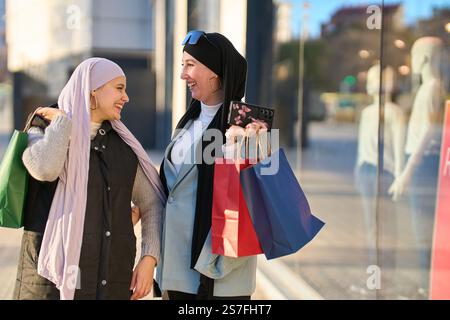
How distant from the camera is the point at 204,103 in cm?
258

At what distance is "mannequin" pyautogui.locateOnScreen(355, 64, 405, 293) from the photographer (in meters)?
4.82

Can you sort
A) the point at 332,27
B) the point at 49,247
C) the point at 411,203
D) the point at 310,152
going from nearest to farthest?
the point at 49,247 < the point at 411,203 < the point at 332,27 < the point at 310,152

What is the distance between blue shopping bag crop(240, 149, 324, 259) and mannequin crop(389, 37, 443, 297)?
224 cm

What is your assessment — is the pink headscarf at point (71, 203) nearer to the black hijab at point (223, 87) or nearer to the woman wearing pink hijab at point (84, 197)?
the woman wearing pink hijab at point (84, 197)

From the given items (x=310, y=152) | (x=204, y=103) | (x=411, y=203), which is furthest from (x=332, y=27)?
(x=204, y=103)

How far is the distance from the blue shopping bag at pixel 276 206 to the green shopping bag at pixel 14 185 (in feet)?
2.46

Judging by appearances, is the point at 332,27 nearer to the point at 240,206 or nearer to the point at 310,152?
the point at 310,152

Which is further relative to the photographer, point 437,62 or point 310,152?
point 310,152

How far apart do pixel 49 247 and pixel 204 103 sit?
0.83 m

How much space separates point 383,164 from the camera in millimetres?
4578

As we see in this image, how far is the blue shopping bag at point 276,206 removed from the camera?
2.20 metres

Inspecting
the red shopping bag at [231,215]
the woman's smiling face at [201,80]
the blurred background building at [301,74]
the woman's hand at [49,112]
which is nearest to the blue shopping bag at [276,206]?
the red shopping bag at [231,215]
